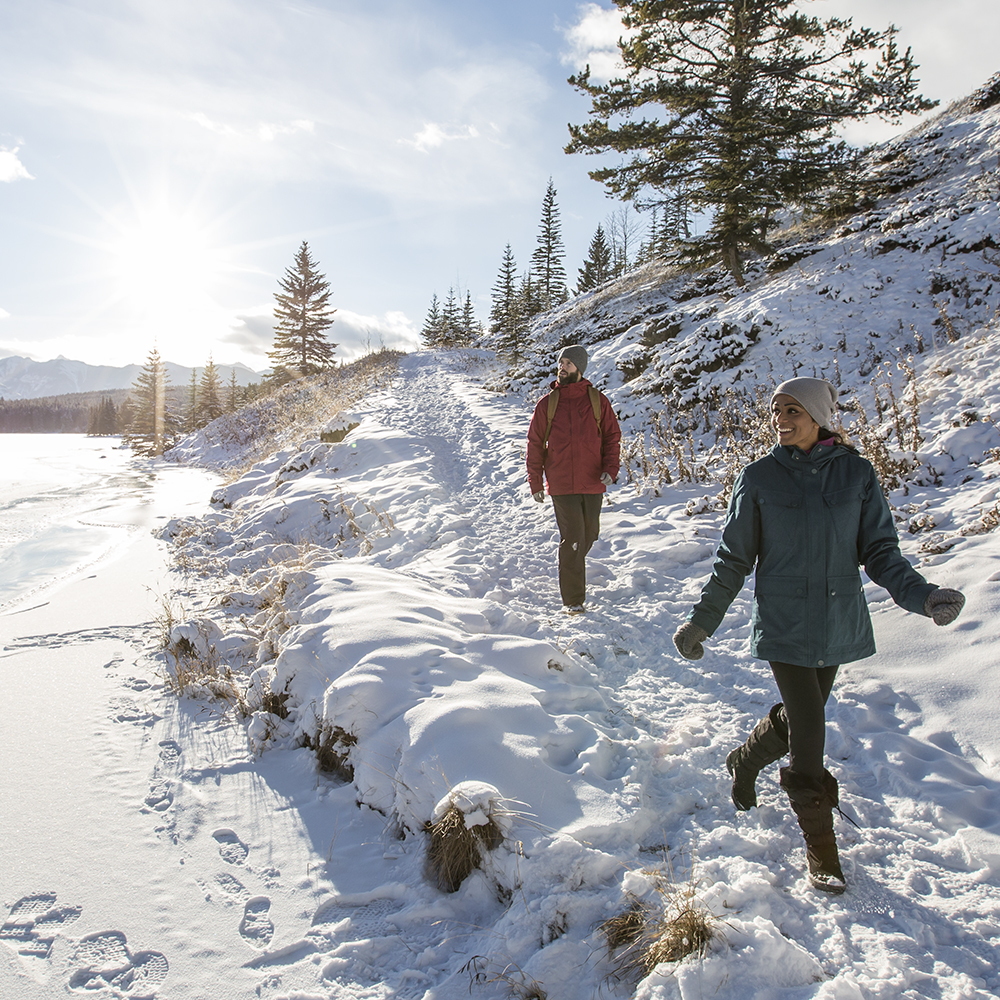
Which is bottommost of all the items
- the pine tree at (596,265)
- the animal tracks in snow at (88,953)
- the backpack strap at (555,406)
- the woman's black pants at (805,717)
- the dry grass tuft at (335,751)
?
the animal tracks in snow at (88,953)

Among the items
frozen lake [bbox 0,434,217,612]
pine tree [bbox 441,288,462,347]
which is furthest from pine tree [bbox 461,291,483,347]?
frozen lake [bbox 0,434,217,612]

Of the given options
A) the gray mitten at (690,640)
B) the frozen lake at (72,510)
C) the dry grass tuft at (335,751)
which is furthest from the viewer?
the frozen lake at (72,510)

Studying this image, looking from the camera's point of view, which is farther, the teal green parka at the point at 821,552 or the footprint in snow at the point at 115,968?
the teal green parka at the point at 821,552

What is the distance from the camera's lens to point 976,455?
17.7 feet

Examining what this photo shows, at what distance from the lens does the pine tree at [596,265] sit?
162ft

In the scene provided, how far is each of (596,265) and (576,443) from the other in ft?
165

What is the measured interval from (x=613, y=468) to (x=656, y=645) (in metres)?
1.63

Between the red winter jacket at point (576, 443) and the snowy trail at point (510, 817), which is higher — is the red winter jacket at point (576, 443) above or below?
above

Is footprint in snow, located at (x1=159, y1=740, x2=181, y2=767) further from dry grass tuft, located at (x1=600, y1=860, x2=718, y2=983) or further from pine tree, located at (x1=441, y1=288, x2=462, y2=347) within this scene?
pine tree, located at (x1=441, y1=288, x2=462, y2=347)

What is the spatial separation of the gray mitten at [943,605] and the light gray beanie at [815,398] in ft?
2.39

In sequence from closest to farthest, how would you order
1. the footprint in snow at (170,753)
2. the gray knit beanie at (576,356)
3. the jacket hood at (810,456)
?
1. the jacket hood at (810,456)
2. the footprint in snow at (170,753)
3. the gray knit beanie at (576,356)

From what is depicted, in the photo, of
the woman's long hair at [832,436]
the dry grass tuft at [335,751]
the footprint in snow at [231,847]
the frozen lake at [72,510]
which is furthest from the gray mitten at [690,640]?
the frozen lake at [72,510]

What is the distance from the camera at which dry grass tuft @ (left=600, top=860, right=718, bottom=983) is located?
1.78 meters

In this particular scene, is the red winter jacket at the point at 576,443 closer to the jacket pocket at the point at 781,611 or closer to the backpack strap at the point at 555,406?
the backpack strap at the point at 555,406
